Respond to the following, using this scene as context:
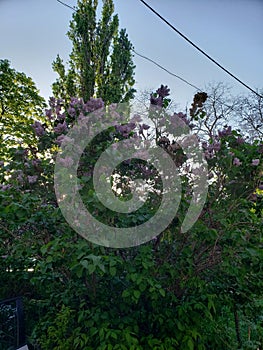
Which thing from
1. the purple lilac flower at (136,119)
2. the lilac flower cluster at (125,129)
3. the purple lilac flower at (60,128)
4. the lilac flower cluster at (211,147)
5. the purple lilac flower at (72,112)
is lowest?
the lilac flower cluster at (211,147)

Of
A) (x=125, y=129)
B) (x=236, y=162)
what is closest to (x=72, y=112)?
(x=125, y=129)

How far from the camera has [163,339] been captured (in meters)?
1.66

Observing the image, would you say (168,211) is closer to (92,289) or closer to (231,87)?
(92,289)

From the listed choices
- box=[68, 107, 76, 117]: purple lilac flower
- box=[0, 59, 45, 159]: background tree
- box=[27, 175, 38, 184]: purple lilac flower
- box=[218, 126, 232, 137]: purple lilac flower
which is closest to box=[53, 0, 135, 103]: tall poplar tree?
box=[0, 59, 45, 159]: background tree

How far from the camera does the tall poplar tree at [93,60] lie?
22.0 feet

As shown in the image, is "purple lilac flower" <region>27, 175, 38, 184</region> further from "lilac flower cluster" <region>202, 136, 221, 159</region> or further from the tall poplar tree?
the tall poplar tree

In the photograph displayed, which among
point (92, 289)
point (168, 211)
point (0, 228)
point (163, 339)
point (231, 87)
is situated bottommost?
point (163, 339)

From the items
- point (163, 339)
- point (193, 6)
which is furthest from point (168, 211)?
point (193, 6)

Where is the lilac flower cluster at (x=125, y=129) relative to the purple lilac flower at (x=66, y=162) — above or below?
above

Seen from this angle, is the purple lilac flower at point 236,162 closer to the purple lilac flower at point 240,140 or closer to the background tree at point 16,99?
the purple lilac flower at point 240,140

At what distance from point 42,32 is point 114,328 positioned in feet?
9.52

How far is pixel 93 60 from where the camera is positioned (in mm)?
6898

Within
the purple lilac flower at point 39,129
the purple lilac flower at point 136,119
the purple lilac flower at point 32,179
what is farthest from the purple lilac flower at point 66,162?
the purple lilac flower at point 136,119

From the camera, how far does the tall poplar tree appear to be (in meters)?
6.70
